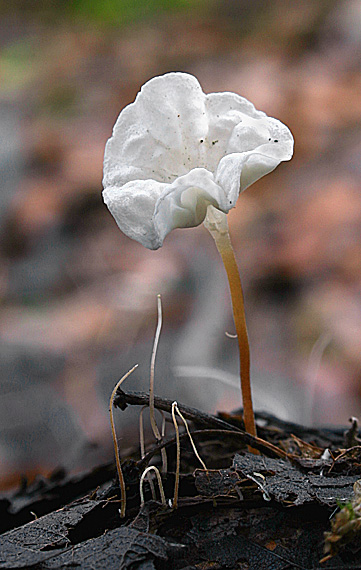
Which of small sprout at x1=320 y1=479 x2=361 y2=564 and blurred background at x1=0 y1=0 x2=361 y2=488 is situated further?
blurred background at x1=0 y1=0 x2=361 y2=488

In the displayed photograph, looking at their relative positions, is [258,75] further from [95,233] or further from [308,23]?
[95,233]

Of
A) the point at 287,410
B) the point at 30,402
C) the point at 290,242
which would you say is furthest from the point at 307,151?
the point at 30,402

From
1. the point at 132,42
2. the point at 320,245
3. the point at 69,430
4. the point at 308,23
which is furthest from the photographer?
the point at 132,42

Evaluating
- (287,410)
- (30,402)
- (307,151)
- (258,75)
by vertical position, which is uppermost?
(258,75)

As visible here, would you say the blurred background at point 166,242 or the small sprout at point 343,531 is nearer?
the small sprout at point 343,531

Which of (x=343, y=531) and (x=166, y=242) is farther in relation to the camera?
(x=166, y=242)

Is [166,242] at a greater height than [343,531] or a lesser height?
greater

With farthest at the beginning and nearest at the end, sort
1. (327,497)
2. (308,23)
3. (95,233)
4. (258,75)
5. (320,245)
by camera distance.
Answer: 1. (308,23)
2. (258,75)
3. (95,233)
4. (320,245)
5. (327,497)

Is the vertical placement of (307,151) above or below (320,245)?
above
